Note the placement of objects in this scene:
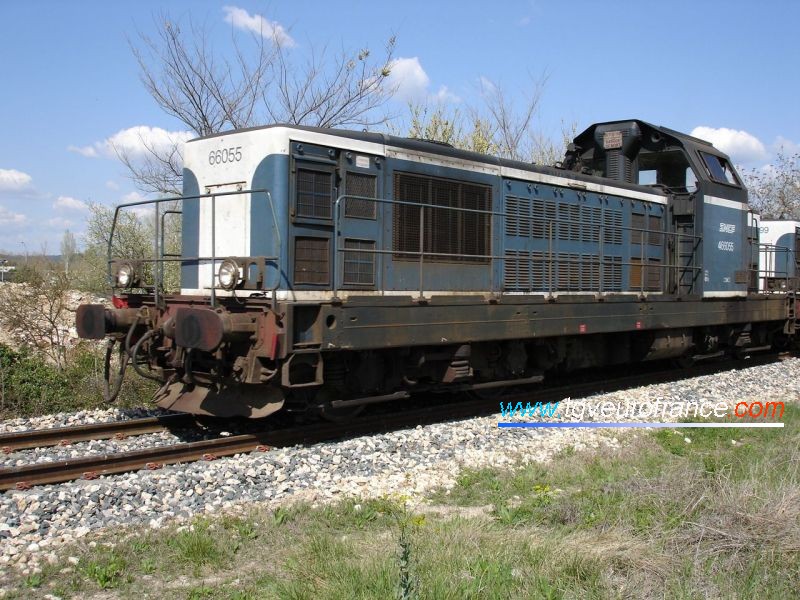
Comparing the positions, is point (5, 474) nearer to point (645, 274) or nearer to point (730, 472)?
point (730, 472)

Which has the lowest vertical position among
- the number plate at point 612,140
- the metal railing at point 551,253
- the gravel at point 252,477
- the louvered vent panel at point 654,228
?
the gravel at point 252,477

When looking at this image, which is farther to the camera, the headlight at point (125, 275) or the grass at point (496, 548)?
the headlight at point (125, 275)

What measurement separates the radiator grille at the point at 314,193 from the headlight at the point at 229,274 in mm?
910

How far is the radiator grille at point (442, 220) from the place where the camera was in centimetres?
848

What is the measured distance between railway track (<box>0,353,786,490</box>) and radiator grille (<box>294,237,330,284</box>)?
161cm

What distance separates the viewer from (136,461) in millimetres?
6492

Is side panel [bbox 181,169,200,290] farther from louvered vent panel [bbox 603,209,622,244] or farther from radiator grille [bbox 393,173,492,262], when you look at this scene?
louvered vent panel [bbox 603,209,622,244]

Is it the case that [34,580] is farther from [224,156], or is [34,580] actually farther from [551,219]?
[551,219]

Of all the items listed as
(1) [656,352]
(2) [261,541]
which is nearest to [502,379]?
(1) [656,352]

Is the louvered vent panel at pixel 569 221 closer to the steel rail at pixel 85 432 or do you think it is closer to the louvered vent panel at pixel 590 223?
the louvered vent panel at pixel 590 223

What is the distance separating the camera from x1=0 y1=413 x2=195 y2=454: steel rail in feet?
23.4

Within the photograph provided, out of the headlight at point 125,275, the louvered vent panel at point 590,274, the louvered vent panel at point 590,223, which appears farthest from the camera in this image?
the louvered vent panel at point 590,223

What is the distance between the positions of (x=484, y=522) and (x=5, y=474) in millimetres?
3901

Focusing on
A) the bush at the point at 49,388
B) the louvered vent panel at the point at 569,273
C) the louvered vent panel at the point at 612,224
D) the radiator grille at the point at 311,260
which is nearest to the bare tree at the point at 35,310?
the bush at the point at 49,388
